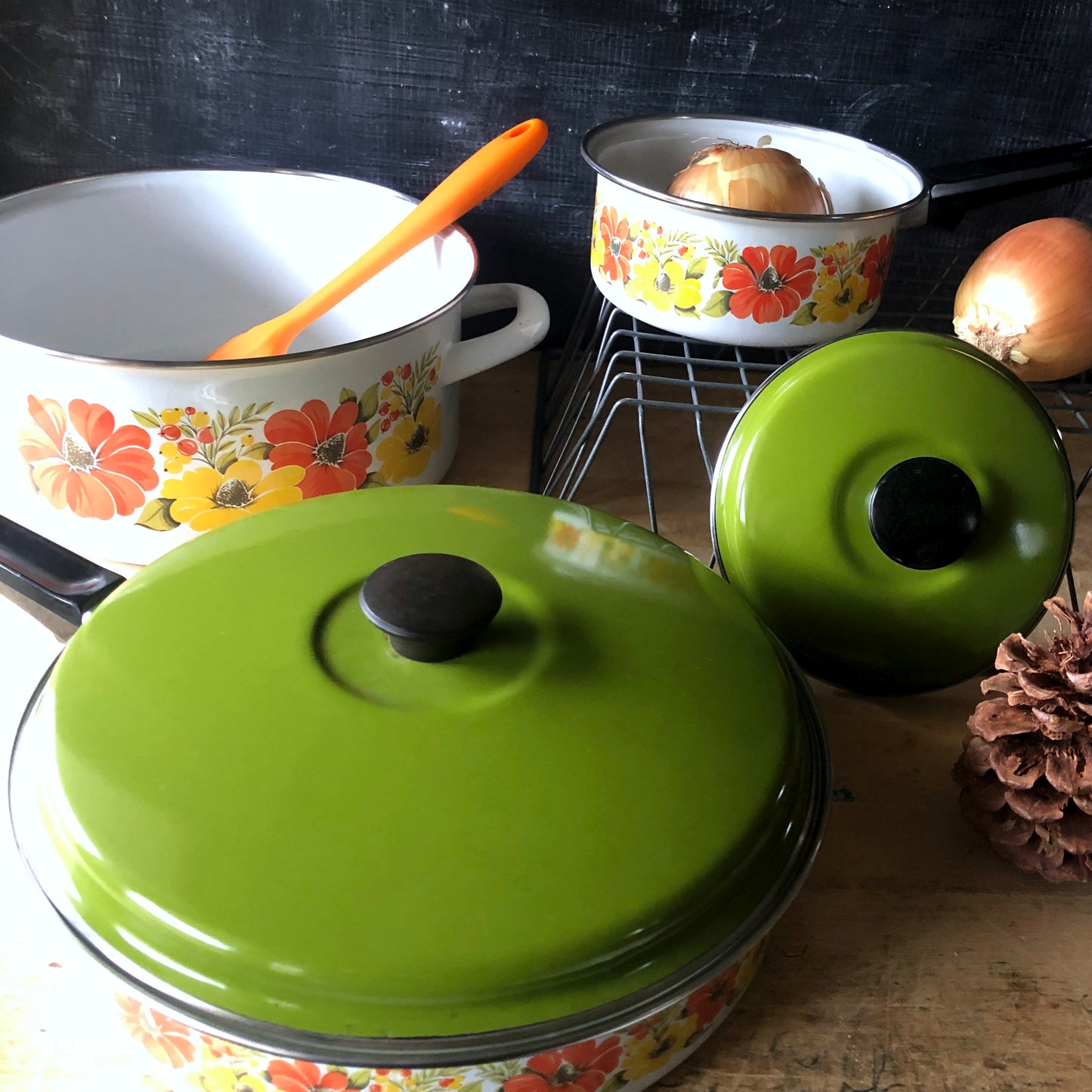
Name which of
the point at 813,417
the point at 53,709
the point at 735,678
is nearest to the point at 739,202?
the point at 813,417

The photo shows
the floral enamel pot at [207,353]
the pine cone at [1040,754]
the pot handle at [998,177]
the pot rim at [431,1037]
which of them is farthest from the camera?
the pot handle at [998,177]

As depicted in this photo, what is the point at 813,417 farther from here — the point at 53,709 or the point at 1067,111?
the point at 1067,111

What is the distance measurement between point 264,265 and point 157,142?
0.37 feet

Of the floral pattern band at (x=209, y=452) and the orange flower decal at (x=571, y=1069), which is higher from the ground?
the floral pattern band at (x=209, y=452)

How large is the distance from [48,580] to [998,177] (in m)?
0.58

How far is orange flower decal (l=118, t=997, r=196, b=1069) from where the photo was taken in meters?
0.29

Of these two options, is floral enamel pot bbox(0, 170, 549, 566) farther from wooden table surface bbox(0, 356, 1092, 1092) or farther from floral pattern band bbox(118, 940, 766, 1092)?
floral pattern band bbox(118, 940, 766, 1092)

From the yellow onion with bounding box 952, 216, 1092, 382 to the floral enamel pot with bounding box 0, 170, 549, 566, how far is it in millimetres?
268

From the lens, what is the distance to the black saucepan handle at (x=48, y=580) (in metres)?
0.41

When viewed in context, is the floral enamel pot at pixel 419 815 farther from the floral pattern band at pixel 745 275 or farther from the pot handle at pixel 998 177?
the pot handle at pixel 998 177

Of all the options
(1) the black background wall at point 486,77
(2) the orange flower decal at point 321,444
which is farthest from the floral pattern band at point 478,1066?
(1) the black background wall at point 486,77

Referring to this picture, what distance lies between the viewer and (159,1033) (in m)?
0.30

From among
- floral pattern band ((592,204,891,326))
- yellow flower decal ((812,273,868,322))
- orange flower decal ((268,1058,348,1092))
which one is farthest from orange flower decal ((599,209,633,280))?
orange flower decal ((268,1058,348,1092))

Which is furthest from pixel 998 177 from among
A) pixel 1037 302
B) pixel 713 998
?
pixel 713 998
